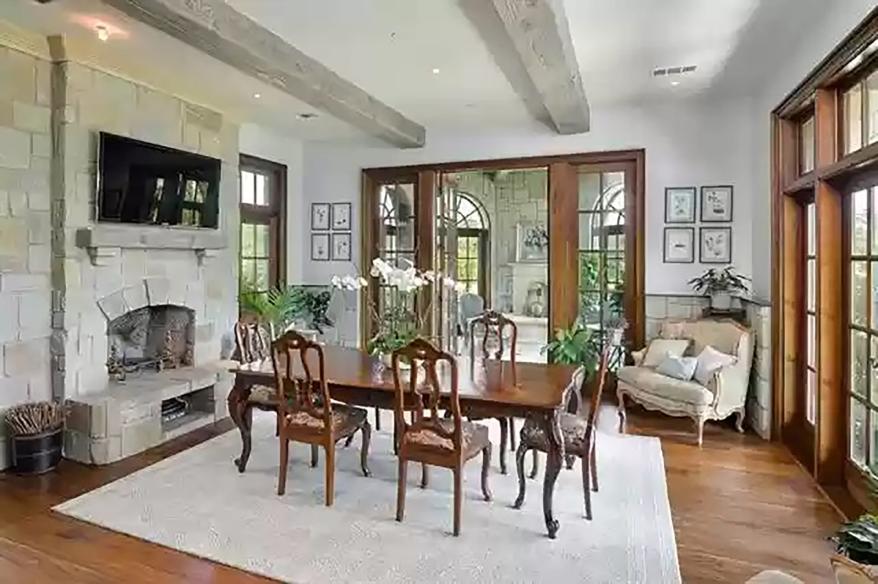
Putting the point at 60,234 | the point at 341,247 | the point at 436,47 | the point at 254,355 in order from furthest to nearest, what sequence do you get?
1. the point at 341,247
2. the point at 254,355
3. the point at 60,234
4. the point at 436,47

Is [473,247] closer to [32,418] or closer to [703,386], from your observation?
[703,386]

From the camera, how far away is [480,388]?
11.6 ft

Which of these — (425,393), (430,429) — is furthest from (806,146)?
(430,429)

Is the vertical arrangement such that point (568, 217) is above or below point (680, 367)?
above

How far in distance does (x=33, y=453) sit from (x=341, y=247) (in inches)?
164

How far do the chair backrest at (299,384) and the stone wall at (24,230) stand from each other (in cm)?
198

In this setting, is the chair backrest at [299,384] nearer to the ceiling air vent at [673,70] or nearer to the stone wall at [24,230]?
the stone wall at [24,230]

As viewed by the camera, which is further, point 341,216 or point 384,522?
point 341,216

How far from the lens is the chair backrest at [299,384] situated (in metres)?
3.52

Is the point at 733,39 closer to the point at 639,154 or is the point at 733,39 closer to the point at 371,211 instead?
the point at 639,154

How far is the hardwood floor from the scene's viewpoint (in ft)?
9.46

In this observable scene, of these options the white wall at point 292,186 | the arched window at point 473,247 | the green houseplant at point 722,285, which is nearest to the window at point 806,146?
the green houseplant at point 722,285

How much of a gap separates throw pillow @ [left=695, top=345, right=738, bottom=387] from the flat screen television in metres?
4.50

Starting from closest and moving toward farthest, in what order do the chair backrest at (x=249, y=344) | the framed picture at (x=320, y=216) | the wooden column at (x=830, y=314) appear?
the wooden column at (x=830, y=314) < the chair backrest at (x=249, y=344) < the framed picture at (x=320, y=216)
